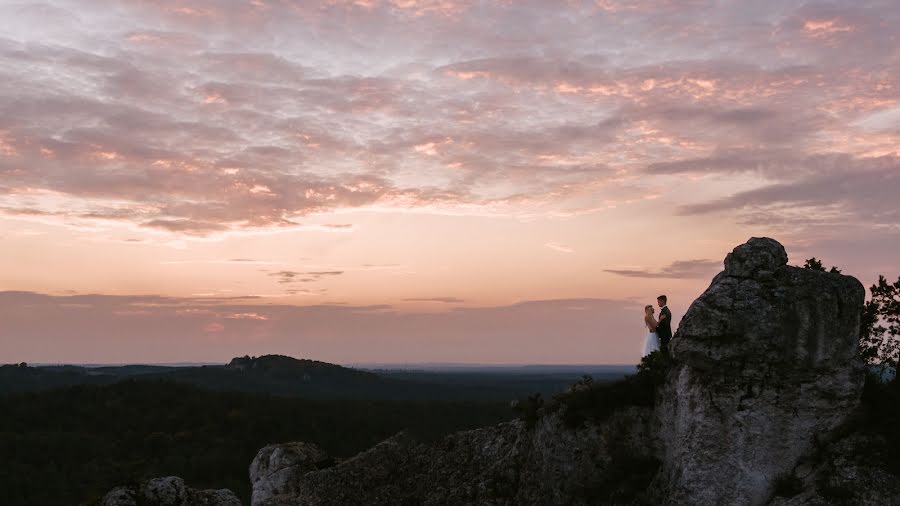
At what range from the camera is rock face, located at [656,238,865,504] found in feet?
60.5

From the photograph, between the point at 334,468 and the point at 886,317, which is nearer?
the point at 886,317

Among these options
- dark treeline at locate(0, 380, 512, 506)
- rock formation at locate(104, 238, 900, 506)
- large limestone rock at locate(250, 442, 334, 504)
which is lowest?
dark treeline at locate(0, 380, 512, 506)

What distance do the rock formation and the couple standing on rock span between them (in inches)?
107

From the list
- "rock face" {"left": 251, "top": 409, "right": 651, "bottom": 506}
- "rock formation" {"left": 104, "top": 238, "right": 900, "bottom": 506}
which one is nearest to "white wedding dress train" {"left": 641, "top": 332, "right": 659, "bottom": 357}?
"rock formation" {"left": 104, "top": 238, "right": 900, "bottom": 506}

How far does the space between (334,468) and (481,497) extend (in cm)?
669

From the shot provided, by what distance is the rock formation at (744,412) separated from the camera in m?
18.2

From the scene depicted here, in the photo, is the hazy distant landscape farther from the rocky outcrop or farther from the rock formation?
the rock formation

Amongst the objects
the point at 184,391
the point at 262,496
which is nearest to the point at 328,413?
the point at 184,391

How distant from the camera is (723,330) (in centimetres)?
1894

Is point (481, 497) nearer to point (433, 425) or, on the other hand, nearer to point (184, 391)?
point (433, 425)

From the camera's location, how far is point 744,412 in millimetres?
18625

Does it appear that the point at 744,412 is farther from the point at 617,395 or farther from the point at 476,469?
the point at 476,469

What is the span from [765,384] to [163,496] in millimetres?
18877

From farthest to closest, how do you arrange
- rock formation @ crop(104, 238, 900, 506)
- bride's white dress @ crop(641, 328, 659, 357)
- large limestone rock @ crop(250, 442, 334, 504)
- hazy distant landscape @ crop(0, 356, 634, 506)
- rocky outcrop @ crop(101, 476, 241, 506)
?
hazy distant landscape @ crop(0, 356, 634, 506) → large limestone rock @ crop(250, 442, 334, 504) → bride's white dress @ crop(641, 328, 659, 357) → rocky outcrop @ crop(101, 476, 241, 506) → rock formation @ crop(104, 238, 900, 506)
